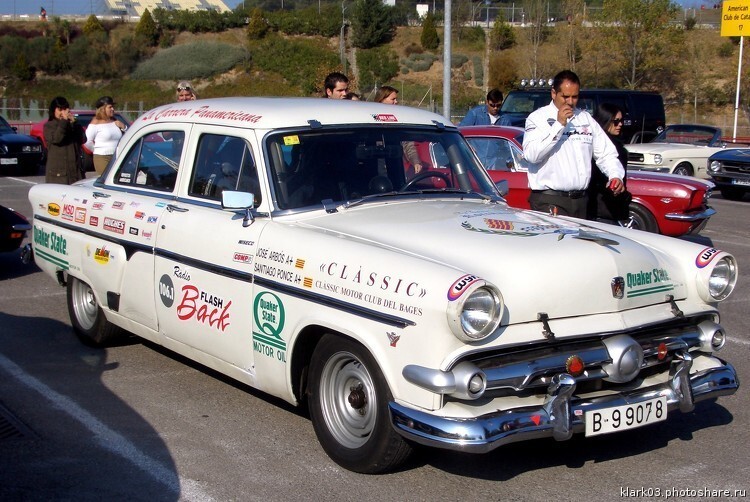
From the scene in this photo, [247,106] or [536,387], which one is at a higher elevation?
[247,106]

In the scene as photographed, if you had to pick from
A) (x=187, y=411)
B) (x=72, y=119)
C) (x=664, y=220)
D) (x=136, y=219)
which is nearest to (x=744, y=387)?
(x=187, y=411)

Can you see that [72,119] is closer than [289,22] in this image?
Yes

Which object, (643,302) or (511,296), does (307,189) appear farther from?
(643,302)

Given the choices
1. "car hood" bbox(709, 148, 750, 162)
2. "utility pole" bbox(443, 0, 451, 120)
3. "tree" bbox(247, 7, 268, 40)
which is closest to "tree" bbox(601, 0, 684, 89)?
"car hood" bbox(709, 148, 750, 162)

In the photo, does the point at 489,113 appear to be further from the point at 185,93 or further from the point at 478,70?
the point at 478,70

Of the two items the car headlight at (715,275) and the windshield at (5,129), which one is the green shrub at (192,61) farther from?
the car headlight at (715,275)

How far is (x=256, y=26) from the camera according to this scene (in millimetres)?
63250

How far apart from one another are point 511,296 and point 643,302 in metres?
0.85

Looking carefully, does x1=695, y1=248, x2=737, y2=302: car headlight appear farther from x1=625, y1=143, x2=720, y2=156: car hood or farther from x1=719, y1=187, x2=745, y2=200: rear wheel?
x1=719, y1=187, x2=745, y2=200: rear wheel

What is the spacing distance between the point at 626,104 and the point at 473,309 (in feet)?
59.9

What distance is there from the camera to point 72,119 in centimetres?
1080

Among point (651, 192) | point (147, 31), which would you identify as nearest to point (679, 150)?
point (651, 192)

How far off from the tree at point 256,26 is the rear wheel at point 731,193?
160 ft

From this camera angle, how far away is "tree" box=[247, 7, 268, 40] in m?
63.0
